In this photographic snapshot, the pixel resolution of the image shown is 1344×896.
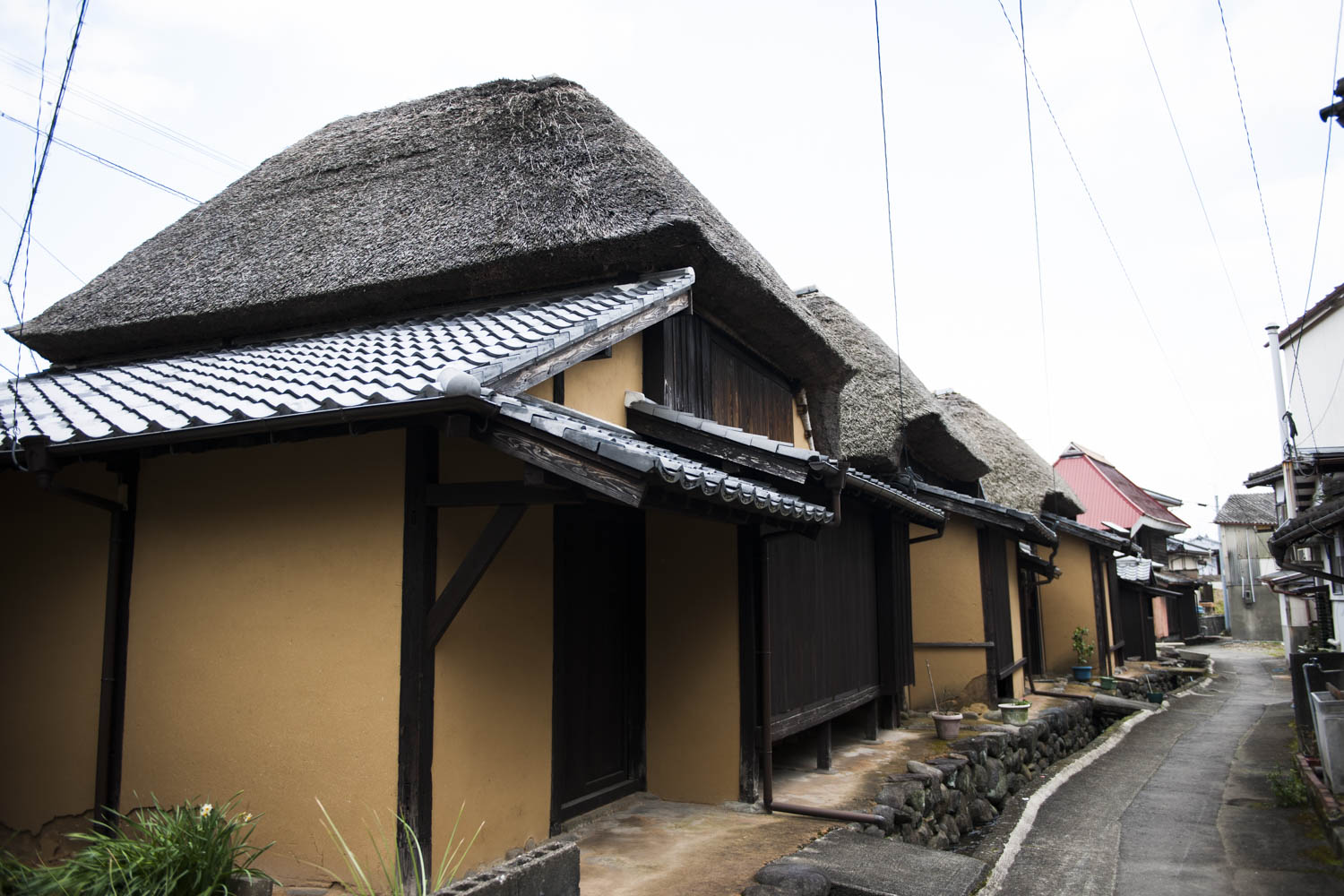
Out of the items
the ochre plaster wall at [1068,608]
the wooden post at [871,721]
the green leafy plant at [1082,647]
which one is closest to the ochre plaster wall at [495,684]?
the wooden post at [871,721]

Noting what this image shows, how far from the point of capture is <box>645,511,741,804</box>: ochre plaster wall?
19.8 ft

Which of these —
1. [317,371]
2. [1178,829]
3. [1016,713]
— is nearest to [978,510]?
[1016,713]

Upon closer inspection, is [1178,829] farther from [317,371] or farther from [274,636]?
[317,371]

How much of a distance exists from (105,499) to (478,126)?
15.8 feet

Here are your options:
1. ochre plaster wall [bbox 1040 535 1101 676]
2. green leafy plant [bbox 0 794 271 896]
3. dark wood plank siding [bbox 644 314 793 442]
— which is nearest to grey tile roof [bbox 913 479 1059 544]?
dark wood plank siding [bbox 644 314 793 442]

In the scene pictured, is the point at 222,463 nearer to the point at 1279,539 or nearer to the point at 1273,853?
the point at 1273,853

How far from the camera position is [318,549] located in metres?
4.31

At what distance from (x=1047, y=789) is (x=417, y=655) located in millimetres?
7200

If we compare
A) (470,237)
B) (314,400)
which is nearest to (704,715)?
(314,400)

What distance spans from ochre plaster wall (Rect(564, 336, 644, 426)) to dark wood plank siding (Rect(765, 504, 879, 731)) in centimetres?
152

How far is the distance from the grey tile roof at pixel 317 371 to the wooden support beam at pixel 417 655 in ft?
1.37

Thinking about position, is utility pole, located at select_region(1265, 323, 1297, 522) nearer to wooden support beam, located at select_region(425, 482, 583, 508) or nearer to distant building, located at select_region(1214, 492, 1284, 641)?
wooden support beam, located at select_region(425, 482, 583, 508)

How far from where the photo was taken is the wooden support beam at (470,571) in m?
3.92

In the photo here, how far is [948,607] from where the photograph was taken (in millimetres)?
11219
